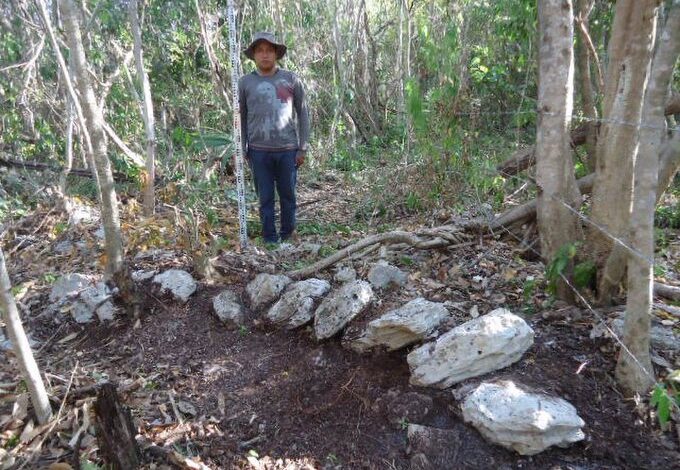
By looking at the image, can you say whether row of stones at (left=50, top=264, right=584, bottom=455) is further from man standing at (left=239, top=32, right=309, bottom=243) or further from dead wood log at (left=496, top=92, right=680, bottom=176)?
dead wood log at (left=496, top=92, right=680, bottom=176)

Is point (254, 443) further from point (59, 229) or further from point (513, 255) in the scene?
point (59, 229)

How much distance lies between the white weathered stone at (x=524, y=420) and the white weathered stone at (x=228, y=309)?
1.69m

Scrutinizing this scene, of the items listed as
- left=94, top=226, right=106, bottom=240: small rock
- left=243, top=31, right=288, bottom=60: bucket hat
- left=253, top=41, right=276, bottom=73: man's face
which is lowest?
left=94, top=226, right=106, bottom=240: small rock

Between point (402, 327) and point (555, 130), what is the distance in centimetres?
136

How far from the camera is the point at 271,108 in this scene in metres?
4.11

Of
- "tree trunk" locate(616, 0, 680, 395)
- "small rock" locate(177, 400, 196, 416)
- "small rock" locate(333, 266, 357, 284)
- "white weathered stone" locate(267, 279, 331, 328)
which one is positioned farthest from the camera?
"small rock" locate(333, 266, 357, 284)

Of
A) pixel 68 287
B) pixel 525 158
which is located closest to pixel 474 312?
pixel 525 158

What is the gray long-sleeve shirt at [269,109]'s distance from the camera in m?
4.11

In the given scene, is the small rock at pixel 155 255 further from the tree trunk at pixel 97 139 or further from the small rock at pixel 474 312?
the small rock at pixel 474 312

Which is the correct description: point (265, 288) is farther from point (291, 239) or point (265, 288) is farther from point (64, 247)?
point (64, 247)

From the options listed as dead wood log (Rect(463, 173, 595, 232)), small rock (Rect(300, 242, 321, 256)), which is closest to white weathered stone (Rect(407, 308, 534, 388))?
dead wood log (Rect(463, 173, 595, 232))

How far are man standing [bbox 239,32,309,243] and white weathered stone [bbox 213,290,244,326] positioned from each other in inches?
40.4

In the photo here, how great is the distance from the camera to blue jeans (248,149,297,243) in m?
4.25

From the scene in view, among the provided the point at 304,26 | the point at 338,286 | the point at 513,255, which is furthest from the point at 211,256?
the point at 304,26
